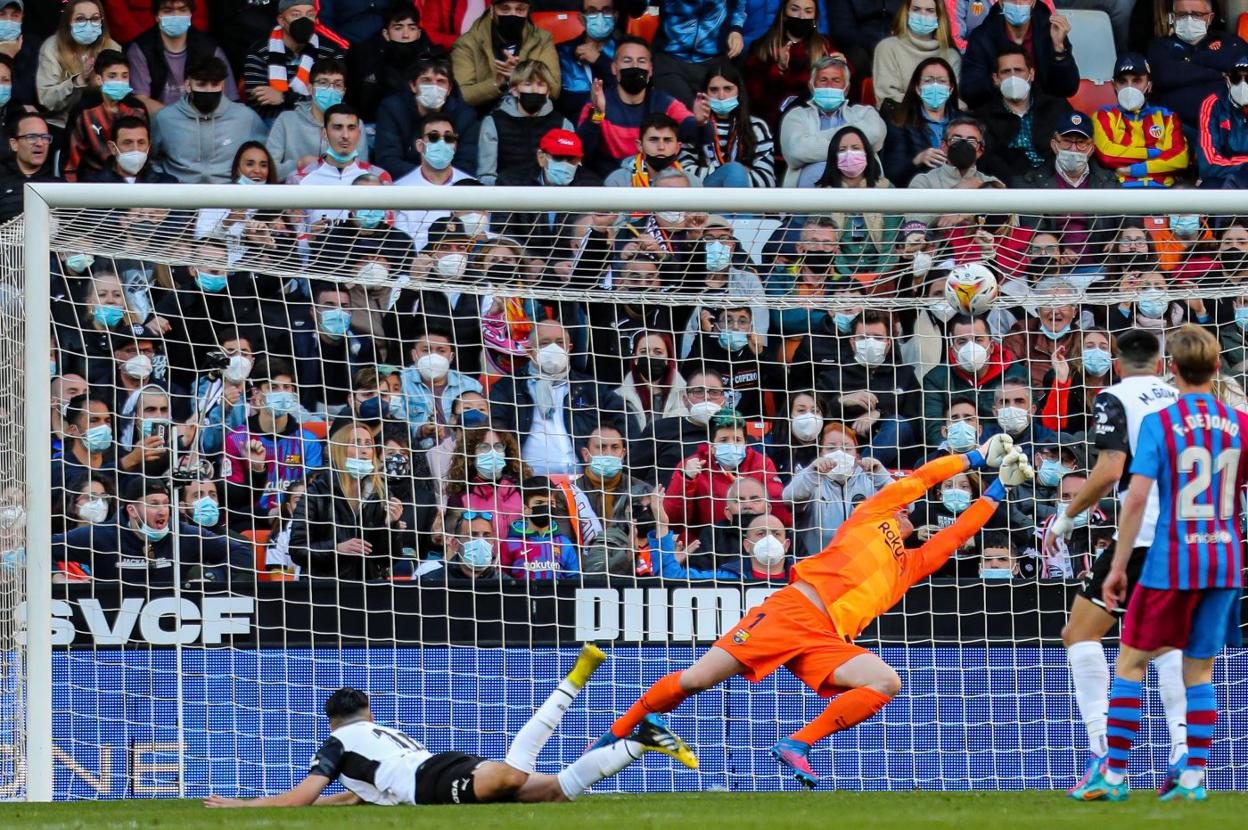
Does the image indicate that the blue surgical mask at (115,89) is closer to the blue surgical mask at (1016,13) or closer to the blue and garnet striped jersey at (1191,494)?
the blue surgical mask at (1016,13)

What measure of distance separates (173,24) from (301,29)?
A: 803 mm

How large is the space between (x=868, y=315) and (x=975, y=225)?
115 cm

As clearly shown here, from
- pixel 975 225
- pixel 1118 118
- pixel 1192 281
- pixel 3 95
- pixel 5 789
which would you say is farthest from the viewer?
pixel 1118 118

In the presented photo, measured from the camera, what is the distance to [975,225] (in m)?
8.29

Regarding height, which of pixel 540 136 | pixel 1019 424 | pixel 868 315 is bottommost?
pixel 1019 424

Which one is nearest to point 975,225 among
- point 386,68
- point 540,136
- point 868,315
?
point 868,315

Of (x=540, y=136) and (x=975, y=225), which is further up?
(x=540, y=136)

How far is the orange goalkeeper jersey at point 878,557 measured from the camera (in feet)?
24.2

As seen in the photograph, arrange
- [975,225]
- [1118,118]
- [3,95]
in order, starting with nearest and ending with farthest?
[975,225] < [3,95] < [1118,118]

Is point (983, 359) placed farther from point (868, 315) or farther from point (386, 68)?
point (386, 68)

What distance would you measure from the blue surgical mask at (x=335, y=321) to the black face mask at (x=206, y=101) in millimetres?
2326

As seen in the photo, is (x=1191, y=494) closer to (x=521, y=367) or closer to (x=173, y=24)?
(x=521, y=367)

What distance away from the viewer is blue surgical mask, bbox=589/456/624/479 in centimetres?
899

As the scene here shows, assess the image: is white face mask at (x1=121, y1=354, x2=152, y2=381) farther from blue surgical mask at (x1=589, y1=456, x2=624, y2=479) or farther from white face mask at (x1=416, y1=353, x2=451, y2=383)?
blue surgical mask at (x1=589, y1=456, x2=624, y2=479)
